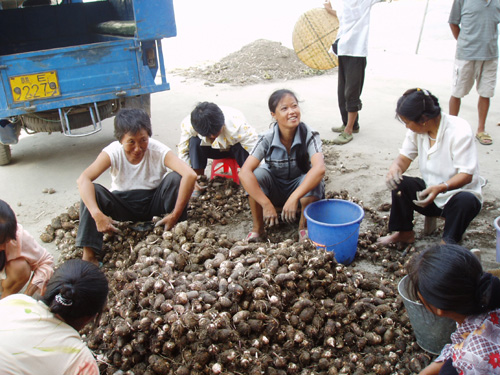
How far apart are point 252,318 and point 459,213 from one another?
1.48 m

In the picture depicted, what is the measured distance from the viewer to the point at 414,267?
1790 millimetres

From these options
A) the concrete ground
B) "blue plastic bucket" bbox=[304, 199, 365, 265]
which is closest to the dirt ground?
the concrete ground

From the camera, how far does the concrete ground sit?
4543 millimetres

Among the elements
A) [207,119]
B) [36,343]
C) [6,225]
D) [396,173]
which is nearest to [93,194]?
[6,225]

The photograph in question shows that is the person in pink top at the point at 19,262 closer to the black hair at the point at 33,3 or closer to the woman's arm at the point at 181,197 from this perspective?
the woman's arm at the point at 181,197

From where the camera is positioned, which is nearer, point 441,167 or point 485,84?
point 441,167

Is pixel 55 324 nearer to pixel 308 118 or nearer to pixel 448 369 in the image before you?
pixel 448 369

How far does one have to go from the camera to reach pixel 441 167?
2.90 m

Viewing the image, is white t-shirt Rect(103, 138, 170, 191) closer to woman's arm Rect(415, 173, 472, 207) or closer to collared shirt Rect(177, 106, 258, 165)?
collared shirt Rect(177, 106, 258, 165)

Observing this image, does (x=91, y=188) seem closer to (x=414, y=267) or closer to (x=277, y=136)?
(x=277, y=136)

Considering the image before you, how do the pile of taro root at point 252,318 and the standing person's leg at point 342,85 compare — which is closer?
the pile of taro root at point 252,318

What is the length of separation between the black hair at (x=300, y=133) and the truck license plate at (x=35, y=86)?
2.65 meters

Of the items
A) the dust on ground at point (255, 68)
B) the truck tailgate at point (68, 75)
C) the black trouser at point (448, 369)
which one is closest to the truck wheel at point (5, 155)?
the truck tailgate at point (68, 75)

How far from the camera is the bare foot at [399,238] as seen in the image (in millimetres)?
3219
